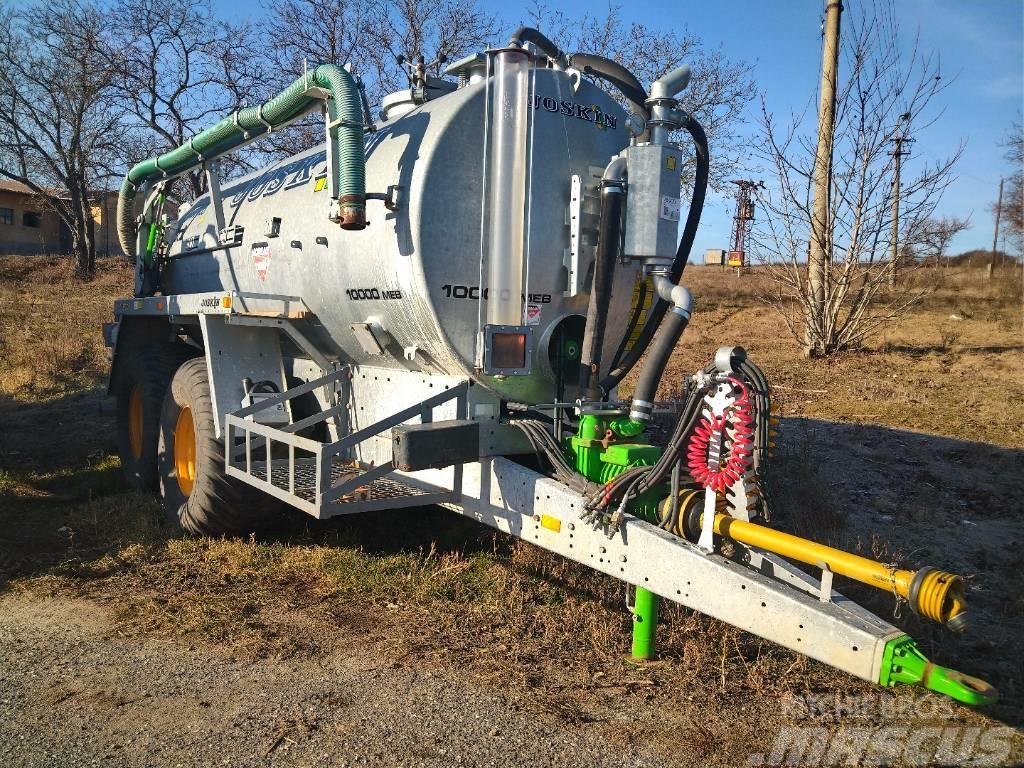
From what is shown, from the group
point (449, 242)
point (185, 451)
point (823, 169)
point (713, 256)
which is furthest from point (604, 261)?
point (713, 256)

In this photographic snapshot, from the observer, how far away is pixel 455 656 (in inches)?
149

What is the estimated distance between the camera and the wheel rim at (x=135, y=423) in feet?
22.6

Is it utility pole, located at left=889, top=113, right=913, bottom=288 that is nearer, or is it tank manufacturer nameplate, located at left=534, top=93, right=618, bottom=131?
tank manufacturer nameplate, located at left=534, top=93, right=618, bottom=131

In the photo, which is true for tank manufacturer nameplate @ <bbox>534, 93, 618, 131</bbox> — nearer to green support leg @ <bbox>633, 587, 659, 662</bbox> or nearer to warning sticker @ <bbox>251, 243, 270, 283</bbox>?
warning sticker @ <bbox>251, 243, 270, 283</bbox>

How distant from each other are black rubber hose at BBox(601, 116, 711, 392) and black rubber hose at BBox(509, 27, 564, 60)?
2.93 feet

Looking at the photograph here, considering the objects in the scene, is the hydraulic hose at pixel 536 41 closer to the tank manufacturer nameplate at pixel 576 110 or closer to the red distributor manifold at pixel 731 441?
the tank manufacturer nameplate at pixel 576 110

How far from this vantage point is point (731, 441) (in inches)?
127

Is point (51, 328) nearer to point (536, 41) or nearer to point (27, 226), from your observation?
point (536, 41)

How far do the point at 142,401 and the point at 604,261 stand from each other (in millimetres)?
4212

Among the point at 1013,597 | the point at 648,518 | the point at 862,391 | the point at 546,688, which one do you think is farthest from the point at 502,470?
the point at 862,391

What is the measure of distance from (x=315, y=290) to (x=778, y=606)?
3399 mm

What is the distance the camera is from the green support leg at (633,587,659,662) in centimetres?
361

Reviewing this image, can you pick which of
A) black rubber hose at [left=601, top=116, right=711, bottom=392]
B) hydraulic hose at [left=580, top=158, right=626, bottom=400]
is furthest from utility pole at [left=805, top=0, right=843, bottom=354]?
hydraulic hose at [left=580, top=158, right=626, bottom=400]

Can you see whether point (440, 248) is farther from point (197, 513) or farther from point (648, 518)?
point (197, 513)
